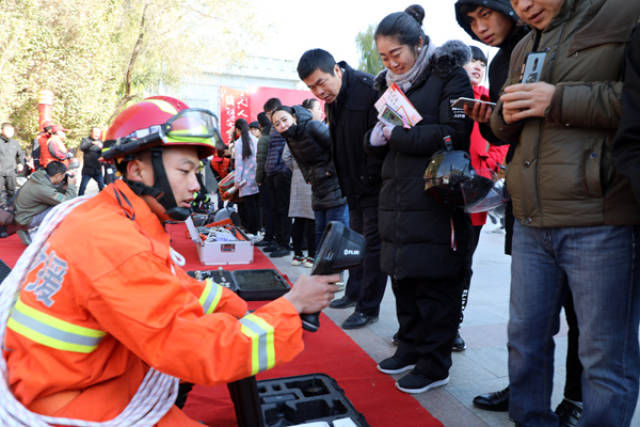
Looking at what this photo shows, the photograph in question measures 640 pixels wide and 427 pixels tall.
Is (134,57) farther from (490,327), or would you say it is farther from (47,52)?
(490,327)

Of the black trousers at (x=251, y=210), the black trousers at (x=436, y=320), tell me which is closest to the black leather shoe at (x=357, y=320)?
the black trousers at (x=436, y=320)

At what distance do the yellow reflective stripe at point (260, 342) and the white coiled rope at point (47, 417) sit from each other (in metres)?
0.41

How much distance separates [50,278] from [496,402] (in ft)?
7.06

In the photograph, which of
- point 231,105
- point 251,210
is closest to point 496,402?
point 251,210

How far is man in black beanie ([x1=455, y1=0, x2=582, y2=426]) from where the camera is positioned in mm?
2104

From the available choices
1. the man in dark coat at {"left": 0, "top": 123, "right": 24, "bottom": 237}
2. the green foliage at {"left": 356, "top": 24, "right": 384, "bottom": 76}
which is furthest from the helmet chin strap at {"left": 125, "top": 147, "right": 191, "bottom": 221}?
the green foliage at {"left": 356, "top": 24, "right": 384, "bottom": 76}

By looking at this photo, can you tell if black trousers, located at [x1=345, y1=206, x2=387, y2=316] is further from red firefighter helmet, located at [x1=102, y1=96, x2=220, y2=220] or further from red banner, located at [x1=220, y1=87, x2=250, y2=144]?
red banner, located at [x1=220, y1=87, x2=250, y2=144]

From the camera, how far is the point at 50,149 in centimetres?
995

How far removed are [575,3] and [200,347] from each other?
1682mm

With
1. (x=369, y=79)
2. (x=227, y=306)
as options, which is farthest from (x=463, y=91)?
(x=227, y=306)

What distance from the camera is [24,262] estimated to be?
1.35m

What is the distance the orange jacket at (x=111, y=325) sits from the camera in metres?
1.17

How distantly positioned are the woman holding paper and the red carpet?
155 millimetres

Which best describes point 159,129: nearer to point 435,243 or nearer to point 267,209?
point 435,243
